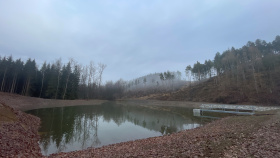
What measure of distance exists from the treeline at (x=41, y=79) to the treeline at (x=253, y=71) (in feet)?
211

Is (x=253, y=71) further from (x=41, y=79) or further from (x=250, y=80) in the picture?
(x=41, y=79)

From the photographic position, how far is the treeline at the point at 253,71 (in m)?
45.7

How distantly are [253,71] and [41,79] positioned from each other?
80.5m

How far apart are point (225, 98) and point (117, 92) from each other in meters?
70.7

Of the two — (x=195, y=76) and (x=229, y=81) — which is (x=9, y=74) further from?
(x=195, y=76)

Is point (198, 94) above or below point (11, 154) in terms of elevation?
above

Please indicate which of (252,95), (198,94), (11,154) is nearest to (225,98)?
(252,95)

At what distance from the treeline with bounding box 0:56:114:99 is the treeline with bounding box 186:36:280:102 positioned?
6423cm

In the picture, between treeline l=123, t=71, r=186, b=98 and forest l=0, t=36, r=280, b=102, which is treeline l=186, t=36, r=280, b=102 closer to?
forest l=0, t=36, r=280, b=102

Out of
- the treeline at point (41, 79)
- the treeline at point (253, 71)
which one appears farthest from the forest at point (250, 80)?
the treeline at point (41, 79)

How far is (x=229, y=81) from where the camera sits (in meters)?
61.6

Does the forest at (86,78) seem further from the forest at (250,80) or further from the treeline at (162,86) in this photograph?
the treeline at (162,86)

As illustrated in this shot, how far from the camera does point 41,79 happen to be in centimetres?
5888

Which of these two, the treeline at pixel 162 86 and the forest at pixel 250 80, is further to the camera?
the treeline at pixel 162 86
